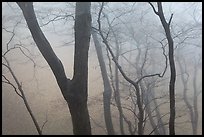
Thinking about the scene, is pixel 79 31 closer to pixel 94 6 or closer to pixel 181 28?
pixel 94 6

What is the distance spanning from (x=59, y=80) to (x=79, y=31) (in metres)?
0.40

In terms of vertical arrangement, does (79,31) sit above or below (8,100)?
above

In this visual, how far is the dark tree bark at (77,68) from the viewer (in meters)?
2.05

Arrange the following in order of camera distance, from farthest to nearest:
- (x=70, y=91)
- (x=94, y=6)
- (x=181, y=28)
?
(x=181, y=28) → (x=94, y=6) → (x=70, y=91)

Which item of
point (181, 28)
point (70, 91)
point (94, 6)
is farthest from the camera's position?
point (181, 28)

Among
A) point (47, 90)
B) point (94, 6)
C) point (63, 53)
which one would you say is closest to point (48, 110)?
point (47, 90)

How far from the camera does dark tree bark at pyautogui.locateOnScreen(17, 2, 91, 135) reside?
2.05m

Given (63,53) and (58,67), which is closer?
(58,67)

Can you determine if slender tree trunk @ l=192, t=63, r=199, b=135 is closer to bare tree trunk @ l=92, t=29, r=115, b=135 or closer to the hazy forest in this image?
the hazy forest

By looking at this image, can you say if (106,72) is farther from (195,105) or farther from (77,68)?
(77,68)

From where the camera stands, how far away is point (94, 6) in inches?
159

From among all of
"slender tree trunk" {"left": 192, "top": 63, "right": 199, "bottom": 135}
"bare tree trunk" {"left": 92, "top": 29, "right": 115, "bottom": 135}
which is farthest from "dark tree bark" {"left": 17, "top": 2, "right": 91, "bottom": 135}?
"slender tree trunk" {"left": 192, "top": 63, "right": 199, "bottom": 135}

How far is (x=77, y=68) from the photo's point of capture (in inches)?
82.3

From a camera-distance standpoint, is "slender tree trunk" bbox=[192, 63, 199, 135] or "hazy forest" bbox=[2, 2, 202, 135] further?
"slender tree trunk" bbox=[192, 63, 199, 135]
